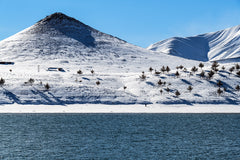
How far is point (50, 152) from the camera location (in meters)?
33.2

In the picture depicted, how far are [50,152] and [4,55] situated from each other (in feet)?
484

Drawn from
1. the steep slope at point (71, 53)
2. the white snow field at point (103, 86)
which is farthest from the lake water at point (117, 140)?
the steep slope at point (71, 53)

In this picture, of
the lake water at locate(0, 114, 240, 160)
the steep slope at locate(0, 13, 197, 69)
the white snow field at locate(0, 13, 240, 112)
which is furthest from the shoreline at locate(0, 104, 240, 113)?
the steep slope at locate(0, 13, 197, 69)

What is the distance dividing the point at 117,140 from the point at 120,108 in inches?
1638

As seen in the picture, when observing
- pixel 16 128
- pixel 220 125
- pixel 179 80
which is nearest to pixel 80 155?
pixel 16 128

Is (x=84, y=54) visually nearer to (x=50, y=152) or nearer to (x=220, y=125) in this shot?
(x=220, y=125)

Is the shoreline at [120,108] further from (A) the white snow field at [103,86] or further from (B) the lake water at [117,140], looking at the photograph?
(B) the lake water at [117,140]

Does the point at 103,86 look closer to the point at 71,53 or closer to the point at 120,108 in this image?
the point at 120,108

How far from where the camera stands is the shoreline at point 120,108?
252ft

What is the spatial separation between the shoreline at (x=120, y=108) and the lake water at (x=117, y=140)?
21.1 metres

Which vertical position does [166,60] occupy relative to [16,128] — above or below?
above

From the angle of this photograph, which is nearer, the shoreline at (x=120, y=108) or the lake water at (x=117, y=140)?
the lake water at (x=117, y=140)

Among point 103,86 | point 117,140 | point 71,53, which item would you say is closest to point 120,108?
point 103,86

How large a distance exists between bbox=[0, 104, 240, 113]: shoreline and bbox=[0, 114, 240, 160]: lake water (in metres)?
21.1
